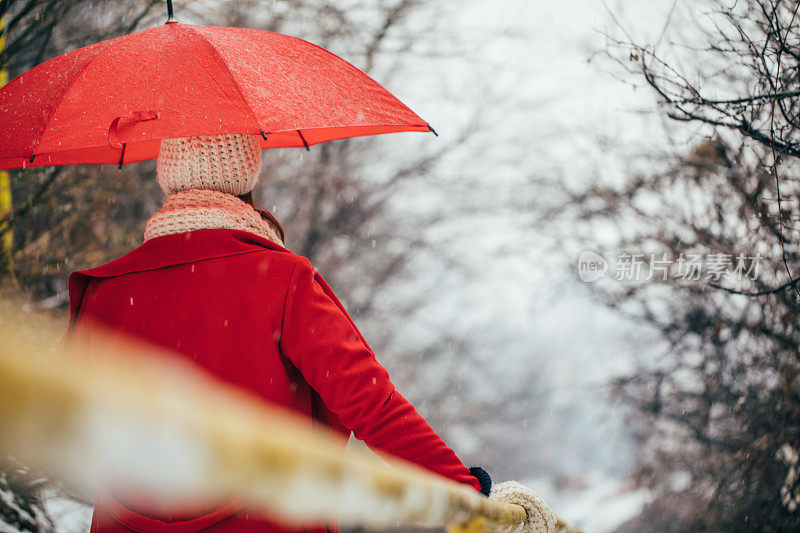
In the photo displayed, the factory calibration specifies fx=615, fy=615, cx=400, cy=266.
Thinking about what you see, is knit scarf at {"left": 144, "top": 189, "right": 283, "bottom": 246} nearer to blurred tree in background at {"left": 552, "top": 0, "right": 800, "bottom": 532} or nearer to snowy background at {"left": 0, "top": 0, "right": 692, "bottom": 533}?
blurred tree in background at {"left": 552, "top": 0, "right": 800, "bottom": 532}

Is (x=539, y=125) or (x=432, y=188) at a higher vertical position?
(x=539, y=125)

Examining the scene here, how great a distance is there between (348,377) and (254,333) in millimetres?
247

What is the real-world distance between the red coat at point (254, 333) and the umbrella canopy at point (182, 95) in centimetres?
32

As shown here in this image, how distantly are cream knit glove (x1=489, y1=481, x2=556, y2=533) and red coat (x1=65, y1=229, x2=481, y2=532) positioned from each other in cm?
18

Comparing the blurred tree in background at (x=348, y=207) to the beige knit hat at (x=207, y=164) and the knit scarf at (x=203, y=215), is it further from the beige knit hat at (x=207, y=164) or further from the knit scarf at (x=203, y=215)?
the knit scarf at (x=203, y=215)

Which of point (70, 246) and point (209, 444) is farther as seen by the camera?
point (70, 246)

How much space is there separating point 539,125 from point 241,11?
5275 mm

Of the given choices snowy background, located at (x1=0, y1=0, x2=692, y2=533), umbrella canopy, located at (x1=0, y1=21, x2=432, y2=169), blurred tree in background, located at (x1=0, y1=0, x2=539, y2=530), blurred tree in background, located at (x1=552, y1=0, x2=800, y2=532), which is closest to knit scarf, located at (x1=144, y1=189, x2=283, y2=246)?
umbrella canopy, located at (x1=0, y1=21, x2=432, y2=169)

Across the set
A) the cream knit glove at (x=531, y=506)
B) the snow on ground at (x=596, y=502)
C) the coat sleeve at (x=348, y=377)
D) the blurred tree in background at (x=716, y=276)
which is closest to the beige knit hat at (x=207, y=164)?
the coat sleeve at (x=348, y=377)

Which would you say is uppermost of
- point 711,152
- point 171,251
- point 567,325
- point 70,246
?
point 711,152

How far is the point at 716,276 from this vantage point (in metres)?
4.31

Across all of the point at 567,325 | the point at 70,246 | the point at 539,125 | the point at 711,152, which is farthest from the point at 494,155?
the point at 70,246

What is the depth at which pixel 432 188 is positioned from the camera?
1073 centimetres

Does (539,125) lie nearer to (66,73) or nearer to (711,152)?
(711,152)
